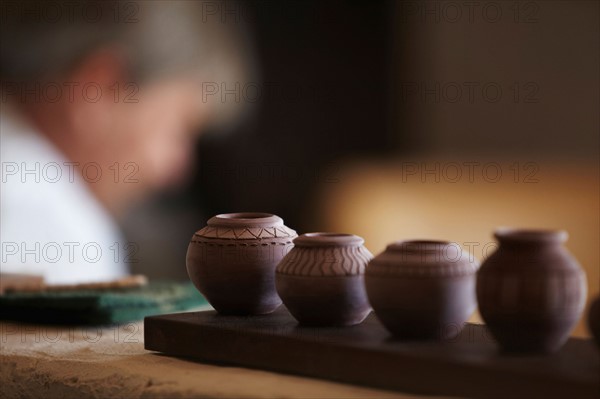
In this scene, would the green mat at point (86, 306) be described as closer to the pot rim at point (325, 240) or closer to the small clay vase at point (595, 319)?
the pot rim at point (325, 240)

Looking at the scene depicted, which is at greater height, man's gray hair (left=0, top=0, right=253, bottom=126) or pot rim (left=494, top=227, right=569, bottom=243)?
man's gray hair (left=0, top=0, right=253, bottom=126)

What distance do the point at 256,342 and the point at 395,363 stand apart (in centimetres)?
30

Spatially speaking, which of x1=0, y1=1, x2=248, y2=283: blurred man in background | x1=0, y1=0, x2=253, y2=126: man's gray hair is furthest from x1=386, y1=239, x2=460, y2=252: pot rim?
x1=0, y1=0, x2=253, y2=126: man's gray hair

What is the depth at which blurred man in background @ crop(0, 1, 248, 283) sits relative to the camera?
4223 mm

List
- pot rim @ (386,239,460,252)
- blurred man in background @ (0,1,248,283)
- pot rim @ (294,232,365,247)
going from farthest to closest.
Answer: blurred man in background @ (0,1,248,283), pot rim @ (294,232,365,247), pot rim @ (386,239,460,252)

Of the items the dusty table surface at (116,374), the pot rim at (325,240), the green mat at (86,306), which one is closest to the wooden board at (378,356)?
the dusty table surface at (116,374)

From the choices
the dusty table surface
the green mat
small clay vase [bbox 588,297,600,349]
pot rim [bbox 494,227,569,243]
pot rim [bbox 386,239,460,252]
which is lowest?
the dusty table surface

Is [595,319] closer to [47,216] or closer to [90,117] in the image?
[47,216]

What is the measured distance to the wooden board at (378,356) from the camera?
1331 millimetres

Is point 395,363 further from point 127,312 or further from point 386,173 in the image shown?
point 386,173

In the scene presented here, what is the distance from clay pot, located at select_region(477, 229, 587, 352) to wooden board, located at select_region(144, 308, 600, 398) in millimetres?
32

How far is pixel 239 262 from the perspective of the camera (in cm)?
175

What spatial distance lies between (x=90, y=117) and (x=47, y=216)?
0.63 metres

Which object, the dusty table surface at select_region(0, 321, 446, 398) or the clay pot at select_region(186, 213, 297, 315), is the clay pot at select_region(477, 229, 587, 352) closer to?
the dusty table surface at select_region(0, 321, 446, 398)
